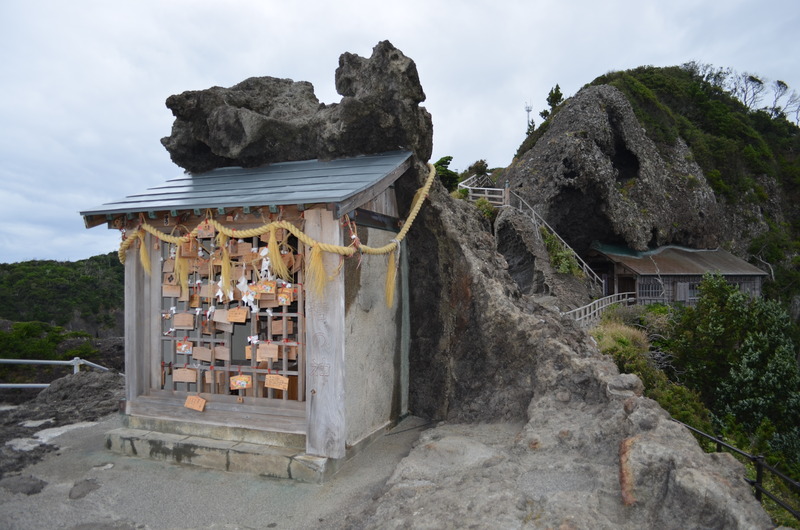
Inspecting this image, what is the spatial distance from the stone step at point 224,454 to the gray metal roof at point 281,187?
266cm

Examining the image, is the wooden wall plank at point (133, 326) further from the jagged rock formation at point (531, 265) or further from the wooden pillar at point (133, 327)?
the jagged rock formation at point (531, 265)

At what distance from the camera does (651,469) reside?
3828mm

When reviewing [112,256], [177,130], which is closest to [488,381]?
[177,130]

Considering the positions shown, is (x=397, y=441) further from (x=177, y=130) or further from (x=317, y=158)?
Answer: (x=177, y=130)

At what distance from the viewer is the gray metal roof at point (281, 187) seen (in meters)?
5.48

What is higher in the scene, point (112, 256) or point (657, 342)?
point (112, 256)

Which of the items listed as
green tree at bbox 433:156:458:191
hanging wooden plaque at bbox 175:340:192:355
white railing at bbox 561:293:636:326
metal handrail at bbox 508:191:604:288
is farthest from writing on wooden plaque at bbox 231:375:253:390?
metal handrail at bbox 508:191:604:288

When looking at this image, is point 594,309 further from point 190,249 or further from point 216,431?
point 190,249

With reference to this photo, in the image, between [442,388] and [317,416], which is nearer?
[317,416]

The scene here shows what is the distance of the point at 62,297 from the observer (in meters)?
26.6

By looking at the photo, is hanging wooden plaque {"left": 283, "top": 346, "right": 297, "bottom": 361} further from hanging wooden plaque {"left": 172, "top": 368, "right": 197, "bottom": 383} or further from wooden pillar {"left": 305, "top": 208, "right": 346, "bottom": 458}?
hanging wooden plaque {"left": 172, "top": 368, "right": 197, "bottom": 383}

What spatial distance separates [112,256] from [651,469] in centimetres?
3713

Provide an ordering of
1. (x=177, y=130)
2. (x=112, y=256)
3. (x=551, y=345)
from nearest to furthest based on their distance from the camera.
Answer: (x=551, y=345) < (x=177, y=130) < (x=112, y=256)

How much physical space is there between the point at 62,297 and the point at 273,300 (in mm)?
26072
